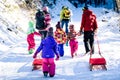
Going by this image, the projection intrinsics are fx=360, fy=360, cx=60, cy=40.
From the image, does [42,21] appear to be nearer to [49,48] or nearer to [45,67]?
[49,48]

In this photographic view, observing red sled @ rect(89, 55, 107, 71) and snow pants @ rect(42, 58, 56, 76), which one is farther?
red sled @ rect(89, 55, 107, 71)

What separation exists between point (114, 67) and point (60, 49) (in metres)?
3.51

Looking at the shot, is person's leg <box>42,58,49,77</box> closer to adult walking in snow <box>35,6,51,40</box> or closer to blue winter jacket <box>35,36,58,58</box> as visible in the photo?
blue winter jacket <box>35,36,58,58</box>

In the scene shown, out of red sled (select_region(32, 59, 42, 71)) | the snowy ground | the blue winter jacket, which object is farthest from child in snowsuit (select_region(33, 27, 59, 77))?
red sled (select_region(32, 59, 42, 71))

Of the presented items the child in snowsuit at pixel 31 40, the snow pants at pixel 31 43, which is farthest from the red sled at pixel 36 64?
the snow pants at pixel 31 43

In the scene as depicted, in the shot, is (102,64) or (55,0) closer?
(102,64)

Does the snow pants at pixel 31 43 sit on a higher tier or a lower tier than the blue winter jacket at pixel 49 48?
lower

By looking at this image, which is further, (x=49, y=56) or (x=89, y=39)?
(x=89, y=39)

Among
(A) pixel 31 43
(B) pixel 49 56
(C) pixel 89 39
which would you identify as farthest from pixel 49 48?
(A) pixel 31 43

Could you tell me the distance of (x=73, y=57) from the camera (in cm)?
1522

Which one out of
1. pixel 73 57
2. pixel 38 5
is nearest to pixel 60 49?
pixel 73 57

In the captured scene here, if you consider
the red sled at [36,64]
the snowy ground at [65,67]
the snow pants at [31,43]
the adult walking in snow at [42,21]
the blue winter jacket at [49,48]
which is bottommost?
the snowy ground at [65,67]

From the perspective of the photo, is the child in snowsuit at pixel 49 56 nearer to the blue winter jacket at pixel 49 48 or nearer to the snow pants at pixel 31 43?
the blue winter jacket at pixel 49 48

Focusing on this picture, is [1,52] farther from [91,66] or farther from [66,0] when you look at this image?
[66,0]
